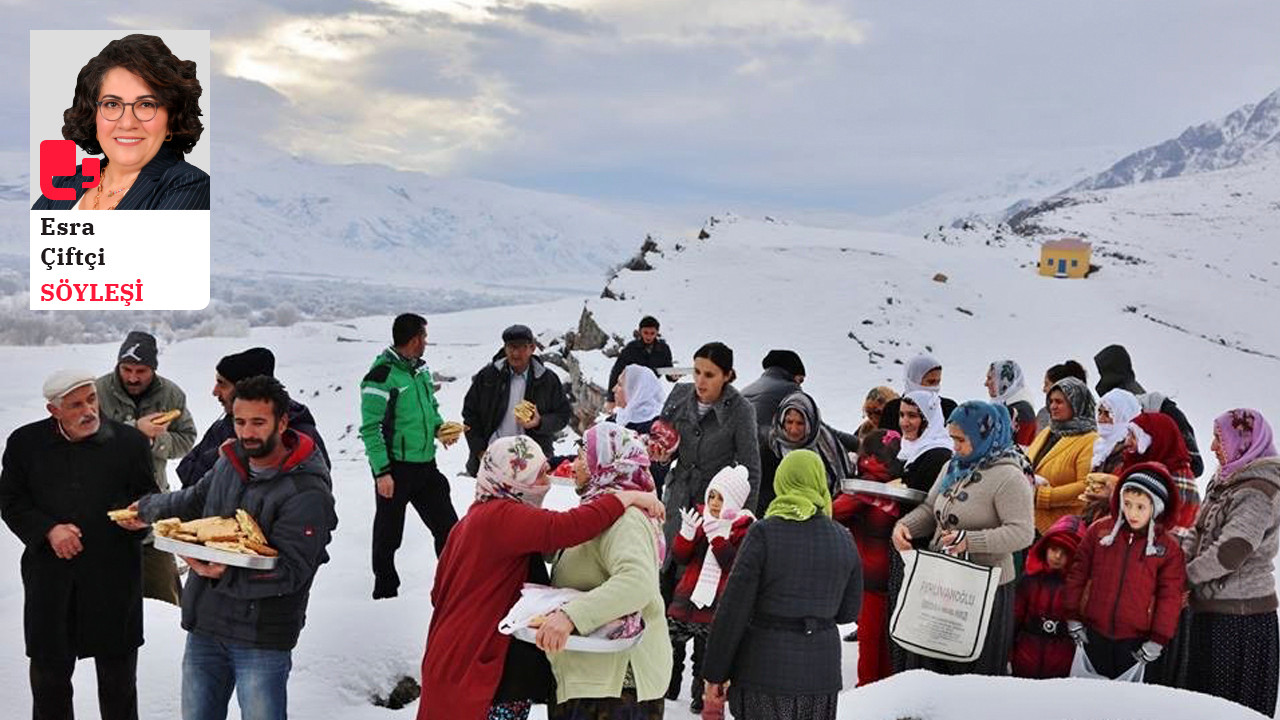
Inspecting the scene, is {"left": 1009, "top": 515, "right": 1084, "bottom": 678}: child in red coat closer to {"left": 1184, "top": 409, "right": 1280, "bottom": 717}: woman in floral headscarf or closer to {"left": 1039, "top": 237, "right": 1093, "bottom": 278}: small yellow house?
{"left": 1184, "top": 409, "right": 1280, "bottom": 717}: woman in floral headscarf

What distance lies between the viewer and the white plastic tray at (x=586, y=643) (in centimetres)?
321

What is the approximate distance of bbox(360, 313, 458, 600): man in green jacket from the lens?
6.54 metres

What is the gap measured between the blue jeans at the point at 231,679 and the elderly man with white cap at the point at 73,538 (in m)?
0.66

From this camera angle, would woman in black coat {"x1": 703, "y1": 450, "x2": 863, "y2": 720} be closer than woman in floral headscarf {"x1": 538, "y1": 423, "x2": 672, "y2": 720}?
No

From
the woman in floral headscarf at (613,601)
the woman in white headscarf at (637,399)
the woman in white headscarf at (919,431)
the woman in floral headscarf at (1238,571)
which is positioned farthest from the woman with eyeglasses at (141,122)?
the woman in floral headscarf at (1238,571)

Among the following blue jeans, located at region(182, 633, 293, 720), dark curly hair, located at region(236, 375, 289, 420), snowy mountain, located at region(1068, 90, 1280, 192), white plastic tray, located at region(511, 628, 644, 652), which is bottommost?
blue jeans, located at region(182, 633, 293, 720)

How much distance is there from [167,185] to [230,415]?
46.5 inches

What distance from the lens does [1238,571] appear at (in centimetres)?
490

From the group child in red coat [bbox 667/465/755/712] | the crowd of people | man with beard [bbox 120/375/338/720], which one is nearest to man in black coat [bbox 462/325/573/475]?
the crowd of people

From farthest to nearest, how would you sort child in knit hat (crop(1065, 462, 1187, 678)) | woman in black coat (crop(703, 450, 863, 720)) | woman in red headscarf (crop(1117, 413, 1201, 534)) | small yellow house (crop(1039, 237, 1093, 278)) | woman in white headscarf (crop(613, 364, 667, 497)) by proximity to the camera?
small yellow house (crop(1039, 237, 1093, 278)) → woman in white headscarf (crop(613, 364, 667, 497)) → woman in red headscarf (crop(1117, 413, 1201, 534)) → child in knit hat (crop(1065, 462, 1187, 678)) → woman in black coat (crop(703, 450, 863, 720))

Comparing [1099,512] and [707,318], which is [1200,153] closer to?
[707,318]

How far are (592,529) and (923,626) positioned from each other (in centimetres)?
224

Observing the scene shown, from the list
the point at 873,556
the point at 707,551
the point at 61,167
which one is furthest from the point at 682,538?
the point at 61,167

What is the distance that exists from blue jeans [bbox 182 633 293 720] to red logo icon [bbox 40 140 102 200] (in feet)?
8.37
